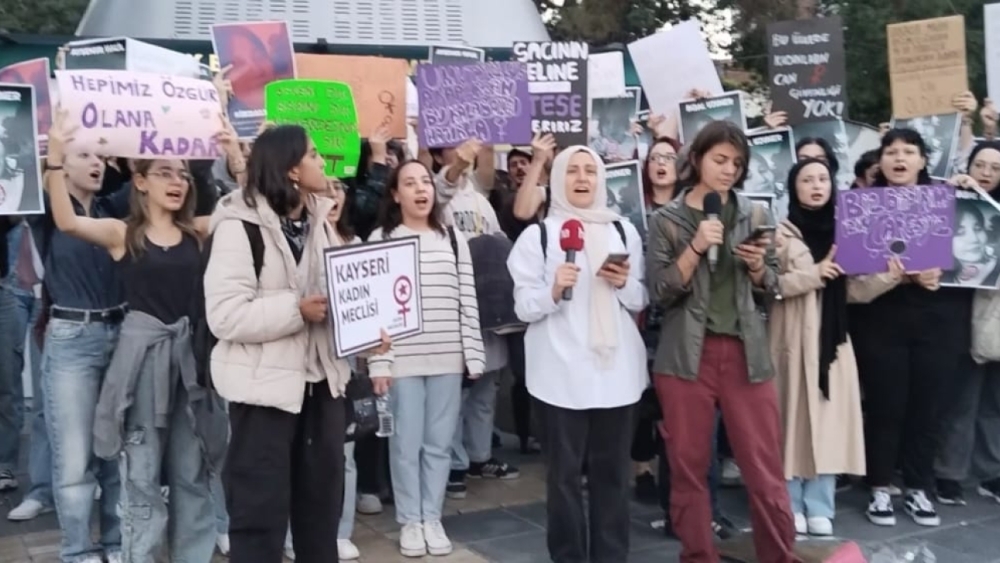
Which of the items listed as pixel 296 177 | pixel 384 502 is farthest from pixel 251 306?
pixel 384 502

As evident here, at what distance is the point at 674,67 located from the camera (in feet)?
22.5

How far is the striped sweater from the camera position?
209 inches

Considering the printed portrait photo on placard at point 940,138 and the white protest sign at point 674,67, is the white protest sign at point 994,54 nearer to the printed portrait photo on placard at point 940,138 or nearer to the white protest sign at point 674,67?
the printed portrait photo on placard at point 940,138

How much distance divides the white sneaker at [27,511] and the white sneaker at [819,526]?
13.9 ft

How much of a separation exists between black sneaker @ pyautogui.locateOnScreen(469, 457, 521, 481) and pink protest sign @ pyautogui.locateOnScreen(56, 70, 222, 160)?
2986 mm

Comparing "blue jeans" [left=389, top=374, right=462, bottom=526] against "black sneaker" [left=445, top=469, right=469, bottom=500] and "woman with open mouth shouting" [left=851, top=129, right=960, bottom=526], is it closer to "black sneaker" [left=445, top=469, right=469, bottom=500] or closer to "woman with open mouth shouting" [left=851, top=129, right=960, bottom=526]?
"black sneaker" [left=445, top=469, right=469, bottom=500]

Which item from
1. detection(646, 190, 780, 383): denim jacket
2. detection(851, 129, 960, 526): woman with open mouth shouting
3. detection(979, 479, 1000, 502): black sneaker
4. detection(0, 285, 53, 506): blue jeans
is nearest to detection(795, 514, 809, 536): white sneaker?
detection(851, 129, 960, 526): woman with open mouth shouting

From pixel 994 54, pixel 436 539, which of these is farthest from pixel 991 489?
pixel 436 539

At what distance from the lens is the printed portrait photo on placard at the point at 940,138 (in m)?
6.72

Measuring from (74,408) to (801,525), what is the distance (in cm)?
370

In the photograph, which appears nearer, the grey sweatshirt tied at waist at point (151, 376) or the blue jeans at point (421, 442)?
the grey sweatshirt tied at waist at point (151, 376)

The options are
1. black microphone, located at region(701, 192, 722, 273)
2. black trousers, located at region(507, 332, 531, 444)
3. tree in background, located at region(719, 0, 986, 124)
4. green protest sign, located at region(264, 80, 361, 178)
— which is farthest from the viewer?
tree in background, located at region(719, 0, 986, 124)

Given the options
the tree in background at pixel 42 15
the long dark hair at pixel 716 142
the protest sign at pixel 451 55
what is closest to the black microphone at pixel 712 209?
the long dark hair at pixel 716 142

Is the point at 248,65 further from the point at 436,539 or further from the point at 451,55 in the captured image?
the point at 436,539
